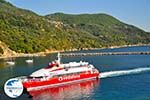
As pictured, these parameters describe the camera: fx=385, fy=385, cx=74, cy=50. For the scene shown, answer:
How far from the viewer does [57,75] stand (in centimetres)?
10200

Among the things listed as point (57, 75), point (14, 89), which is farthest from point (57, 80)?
point (14, 89)

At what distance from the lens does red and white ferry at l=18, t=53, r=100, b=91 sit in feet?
317

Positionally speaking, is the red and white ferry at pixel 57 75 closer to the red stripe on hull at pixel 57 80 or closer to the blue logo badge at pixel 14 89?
the red stripe on hull at pixel 57 80

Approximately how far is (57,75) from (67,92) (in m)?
8.91

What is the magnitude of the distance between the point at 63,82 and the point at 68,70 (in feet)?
14.5

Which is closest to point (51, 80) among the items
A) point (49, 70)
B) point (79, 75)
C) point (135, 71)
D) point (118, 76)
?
point (49, 70)

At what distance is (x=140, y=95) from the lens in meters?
88.9

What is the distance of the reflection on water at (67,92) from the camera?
89.1 meters

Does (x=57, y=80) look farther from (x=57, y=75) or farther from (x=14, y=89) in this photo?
(x=14, y=89)

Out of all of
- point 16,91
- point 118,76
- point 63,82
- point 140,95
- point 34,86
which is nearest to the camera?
point 16,91

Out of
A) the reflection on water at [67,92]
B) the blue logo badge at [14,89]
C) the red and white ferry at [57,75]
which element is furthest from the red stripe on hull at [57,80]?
the blue logo badge at [14,89]

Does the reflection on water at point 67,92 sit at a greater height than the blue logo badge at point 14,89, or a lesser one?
lesser

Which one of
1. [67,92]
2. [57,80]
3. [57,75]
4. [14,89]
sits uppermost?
[14,89]

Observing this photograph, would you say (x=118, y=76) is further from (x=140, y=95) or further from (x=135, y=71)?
(x=140, y=95)
